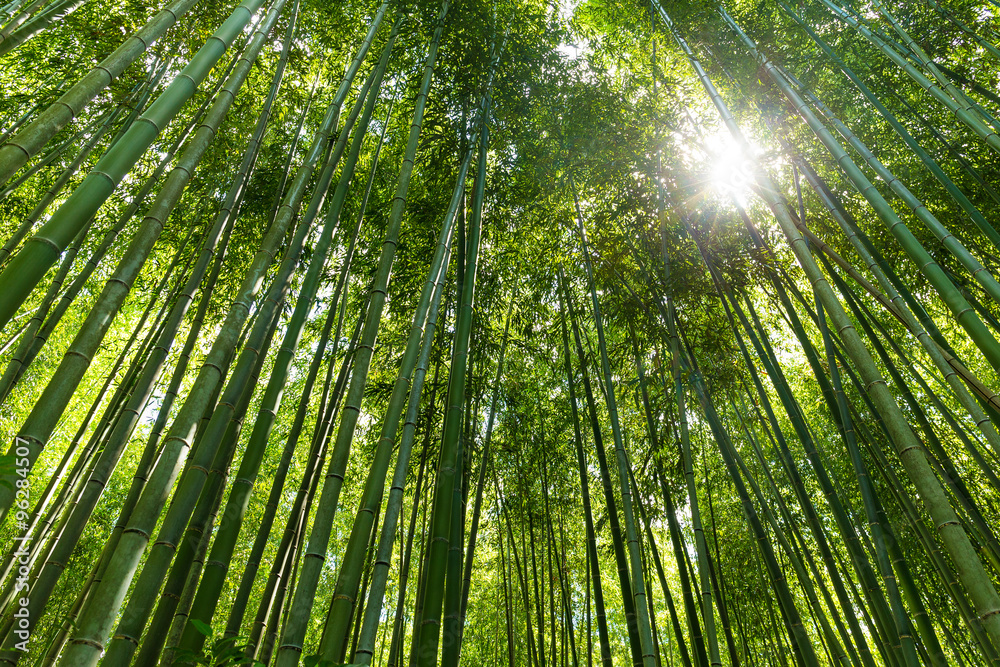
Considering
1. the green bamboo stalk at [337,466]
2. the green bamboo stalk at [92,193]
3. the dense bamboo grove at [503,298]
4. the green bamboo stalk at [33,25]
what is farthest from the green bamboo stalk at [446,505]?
the green bamboo stalk at [33,25]

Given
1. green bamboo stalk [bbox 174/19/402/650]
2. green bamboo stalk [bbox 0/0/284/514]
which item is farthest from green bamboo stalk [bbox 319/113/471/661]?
green bamboo stalk [bbox 0/0/284/514]

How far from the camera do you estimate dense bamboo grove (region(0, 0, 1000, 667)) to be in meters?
1.71

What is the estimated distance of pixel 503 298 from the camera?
4961 mm

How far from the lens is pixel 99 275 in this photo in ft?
17.4

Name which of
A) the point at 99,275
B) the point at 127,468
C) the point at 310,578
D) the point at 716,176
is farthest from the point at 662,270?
the point at 127,468

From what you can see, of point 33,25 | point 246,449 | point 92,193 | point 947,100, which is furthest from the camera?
point 947,100

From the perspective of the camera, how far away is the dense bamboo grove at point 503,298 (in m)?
1.71

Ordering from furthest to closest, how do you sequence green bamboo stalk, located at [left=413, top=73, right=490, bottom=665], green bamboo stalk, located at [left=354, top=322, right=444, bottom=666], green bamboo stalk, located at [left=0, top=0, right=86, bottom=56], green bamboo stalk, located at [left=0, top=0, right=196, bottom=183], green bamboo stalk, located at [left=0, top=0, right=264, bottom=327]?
green bamboo stalk, located at [left=0, top=0, right=86, bottom=56], green bamboo stalk, located at [left=413, top=73, right=490, bottom=665], green bamboo stalk, located at [left=354, top=322, right=444, bottom=666], green bamboo stalk, located at [left=0, top=0, right=196, bottom=183], green bamboo stalk, located at [left=0, top=0, right=264, bottom=327]

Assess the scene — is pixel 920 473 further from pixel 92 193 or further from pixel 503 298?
pixel 503 298

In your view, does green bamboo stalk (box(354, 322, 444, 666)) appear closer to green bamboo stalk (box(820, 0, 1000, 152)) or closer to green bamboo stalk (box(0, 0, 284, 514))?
green bamboo stalk (box(0, 0, 284, 514))

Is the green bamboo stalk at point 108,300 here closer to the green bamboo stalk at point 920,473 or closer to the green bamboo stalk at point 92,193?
the green bamboo stalk at point 92,193

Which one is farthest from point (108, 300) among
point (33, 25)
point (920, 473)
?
point (920, 473)

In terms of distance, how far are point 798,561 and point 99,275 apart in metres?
6.16

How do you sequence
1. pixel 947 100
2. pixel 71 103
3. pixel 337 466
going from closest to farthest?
pixel 71 103 → pixel 337 466 → pixel 947 100
